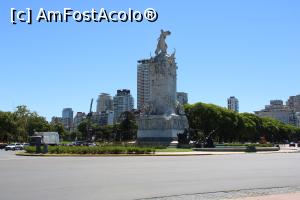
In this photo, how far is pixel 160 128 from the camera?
79.1m

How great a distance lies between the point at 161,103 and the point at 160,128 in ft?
16.5

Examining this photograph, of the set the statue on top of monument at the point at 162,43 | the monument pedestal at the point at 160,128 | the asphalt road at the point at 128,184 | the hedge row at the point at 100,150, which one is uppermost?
the statue on top of monument at the point at 162,43

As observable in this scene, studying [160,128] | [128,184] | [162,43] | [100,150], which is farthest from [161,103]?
[128,184]

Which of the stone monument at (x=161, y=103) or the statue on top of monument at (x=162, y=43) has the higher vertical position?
the statue on top of monument at (x=162, y=43)

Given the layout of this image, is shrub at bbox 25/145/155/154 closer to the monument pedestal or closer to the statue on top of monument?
the monument pedestal

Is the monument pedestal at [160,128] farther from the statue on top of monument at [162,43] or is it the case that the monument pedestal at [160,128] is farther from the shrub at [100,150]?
the shrub at [100,150]

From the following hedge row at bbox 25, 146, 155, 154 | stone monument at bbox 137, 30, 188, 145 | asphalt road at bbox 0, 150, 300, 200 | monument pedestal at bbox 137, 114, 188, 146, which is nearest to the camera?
asphalt road at bbox 0, 150, 300, 200

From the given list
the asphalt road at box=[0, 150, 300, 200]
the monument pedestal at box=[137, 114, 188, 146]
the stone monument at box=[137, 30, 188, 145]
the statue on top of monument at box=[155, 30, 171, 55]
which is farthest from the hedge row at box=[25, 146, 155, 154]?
the statue on top of monument at box=[155, 30, 171, 55]

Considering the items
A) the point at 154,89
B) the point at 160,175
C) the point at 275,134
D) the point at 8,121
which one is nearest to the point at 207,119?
the point at 154,89

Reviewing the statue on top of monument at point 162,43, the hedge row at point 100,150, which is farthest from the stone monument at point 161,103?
the hedge row at point 100,150

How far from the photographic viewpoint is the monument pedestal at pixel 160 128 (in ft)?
256

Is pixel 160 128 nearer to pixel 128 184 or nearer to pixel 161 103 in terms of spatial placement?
pixel 161 103

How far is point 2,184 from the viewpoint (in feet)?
59.9

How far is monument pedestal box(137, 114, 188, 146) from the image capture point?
256ft
